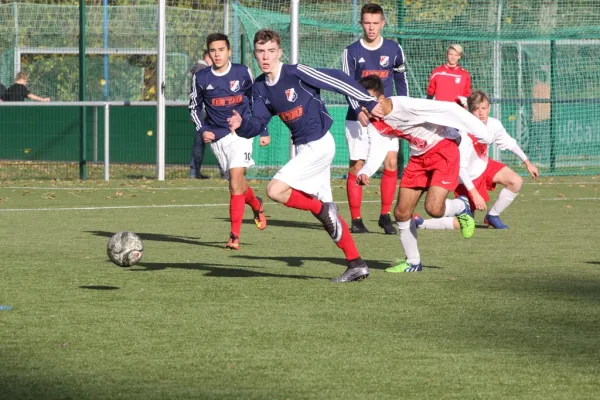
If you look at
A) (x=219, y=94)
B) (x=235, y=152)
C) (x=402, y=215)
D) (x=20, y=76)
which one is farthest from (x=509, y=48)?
(x=402, y=215)

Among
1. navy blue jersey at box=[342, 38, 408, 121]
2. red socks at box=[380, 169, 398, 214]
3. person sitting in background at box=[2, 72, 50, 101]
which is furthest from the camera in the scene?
person sitting in background at box=[2, 72, 50, 101]

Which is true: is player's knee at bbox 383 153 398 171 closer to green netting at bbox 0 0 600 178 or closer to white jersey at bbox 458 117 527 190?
white jersey at bbox 458 117 527 190

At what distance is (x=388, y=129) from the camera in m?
8.69

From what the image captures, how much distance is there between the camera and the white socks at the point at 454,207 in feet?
30.5

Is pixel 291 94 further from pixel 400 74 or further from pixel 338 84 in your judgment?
pixel 400 74

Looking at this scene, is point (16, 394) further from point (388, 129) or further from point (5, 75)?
point (5, 75)

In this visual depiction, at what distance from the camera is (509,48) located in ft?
74.8

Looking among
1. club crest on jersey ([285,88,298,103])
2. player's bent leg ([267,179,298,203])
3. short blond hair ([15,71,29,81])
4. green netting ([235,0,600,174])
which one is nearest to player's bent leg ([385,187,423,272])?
player's bent leg ([267,179,298,203])

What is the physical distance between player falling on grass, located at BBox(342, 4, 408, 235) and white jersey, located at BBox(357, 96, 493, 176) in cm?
296

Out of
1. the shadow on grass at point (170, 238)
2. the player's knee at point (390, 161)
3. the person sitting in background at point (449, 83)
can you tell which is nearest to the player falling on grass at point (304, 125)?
the shadow on grass at point (170, 238)

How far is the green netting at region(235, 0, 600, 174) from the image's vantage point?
20969 mm

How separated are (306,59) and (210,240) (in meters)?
10.2

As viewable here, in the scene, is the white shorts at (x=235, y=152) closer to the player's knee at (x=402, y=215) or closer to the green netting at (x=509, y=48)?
the player's knee at (x=402, y=215)

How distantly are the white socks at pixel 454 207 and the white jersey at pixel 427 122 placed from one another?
2.13 feet
